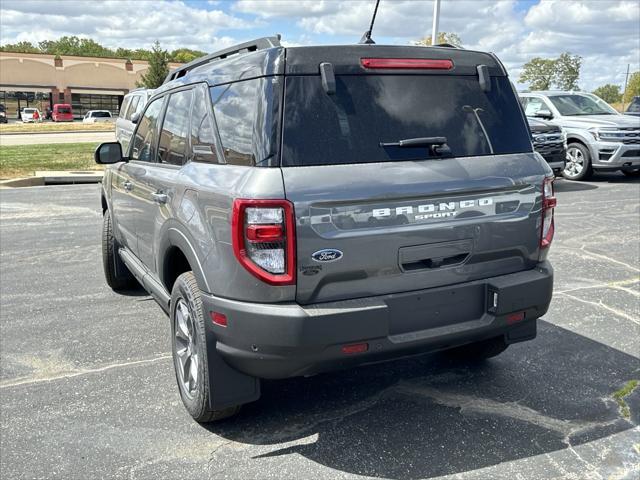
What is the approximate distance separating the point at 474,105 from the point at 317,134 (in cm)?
98

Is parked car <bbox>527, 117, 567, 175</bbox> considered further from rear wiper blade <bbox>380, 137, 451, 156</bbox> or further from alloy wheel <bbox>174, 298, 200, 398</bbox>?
alloy wheel <bbox>174, 298, 200, 398</bbox>

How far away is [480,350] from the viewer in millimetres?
4086

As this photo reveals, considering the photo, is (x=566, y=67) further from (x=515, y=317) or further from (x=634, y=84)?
(x=515, y=317)

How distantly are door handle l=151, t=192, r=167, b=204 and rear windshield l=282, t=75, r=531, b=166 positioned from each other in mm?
1165

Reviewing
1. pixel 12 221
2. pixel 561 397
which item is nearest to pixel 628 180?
pixel 561 397

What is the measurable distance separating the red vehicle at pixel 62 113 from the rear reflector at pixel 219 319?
62.7 m

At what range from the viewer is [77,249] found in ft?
25.0

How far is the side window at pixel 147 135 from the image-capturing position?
4404mm

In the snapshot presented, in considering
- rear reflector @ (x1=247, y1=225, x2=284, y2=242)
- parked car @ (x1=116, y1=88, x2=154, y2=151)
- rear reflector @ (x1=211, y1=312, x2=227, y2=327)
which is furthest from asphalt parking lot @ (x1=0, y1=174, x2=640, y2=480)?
parked car @ (x1=116, y1=88, x2=154, y2=151)

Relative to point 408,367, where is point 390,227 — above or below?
above

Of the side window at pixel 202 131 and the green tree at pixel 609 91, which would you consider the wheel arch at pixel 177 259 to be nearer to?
the side window at pixel 202 131

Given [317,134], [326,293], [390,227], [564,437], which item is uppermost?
[317,134]

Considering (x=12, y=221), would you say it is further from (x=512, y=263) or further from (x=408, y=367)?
(x=512, y=263)

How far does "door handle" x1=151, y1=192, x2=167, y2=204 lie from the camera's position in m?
3.66
